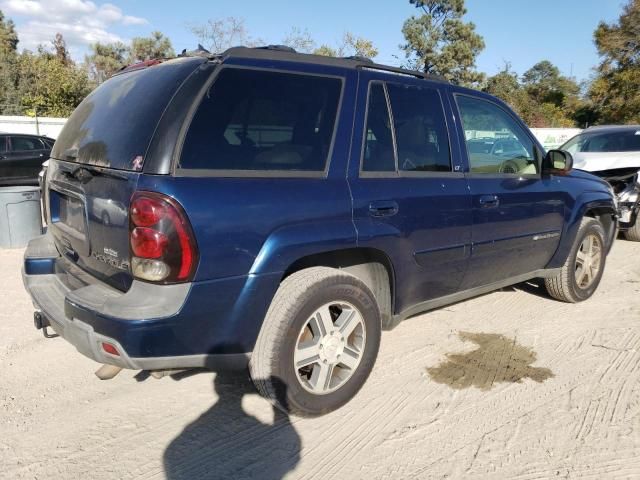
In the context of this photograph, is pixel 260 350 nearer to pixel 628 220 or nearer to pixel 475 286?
pixel 475 286

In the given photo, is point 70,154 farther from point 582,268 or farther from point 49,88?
point 49,88

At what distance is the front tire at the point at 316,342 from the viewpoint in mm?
2682

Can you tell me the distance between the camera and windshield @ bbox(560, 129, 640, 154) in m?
8.73

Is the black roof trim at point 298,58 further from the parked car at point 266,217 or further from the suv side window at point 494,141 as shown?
the suv side window at point 494,141

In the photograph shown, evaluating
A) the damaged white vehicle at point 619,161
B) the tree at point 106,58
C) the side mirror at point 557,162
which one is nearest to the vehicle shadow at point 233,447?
the side mirror at point 557,162

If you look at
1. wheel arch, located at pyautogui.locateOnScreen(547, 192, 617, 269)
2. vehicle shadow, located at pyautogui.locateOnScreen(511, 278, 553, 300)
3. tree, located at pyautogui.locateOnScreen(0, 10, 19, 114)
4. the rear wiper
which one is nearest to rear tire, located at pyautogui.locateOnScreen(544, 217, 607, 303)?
wheel arch, located at pyautogui.locateOnScreen(547, 192, 617, 269)

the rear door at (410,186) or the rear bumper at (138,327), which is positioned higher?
the rear door at (410,186)

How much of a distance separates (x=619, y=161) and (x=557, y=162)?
4.84m

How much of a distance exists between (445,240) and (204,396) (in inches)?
71.2

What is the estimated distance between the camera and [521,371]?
360 cm

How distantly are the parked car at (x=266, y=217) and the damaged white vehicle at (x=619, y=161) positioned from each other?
4.80 meters

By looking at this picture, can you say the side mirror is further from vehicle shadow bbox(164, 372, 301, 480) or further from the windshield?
the windshield

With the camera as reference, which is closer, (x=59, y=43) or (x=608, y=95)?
(x=608, y=95)

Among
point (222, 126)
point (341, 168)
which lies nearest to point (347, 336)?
point (341, 168)
